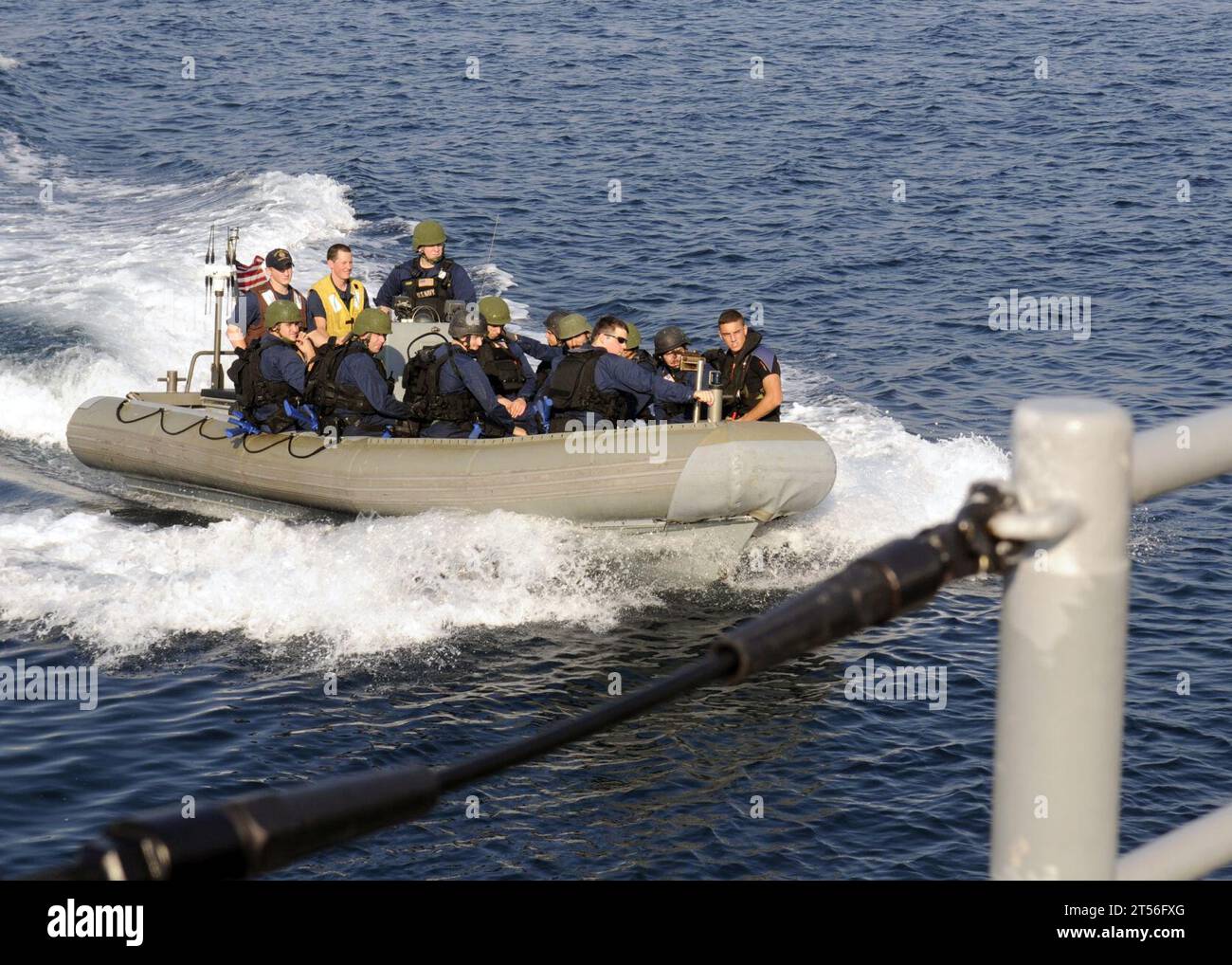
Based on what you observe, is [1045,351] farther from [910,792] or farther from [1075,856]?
[1075,856]

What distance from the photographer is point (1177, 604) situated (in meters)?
11.9

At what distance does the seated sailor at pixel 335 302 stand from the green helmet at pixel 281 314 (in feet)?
2.35

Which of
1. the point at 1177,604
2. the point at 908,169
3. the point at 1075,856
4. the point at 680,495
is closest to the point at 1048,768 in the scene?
the point at 1075,856

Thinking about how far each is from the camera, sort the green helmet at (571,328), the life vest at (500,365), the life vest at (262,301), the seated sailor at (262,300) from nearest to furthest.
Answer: the green helmet at (571,328)
the life vest at (500,365)
the seated sailor at (262,300)
the life vest at (262,301)

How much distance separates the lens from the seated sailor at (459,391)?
41.2 ft

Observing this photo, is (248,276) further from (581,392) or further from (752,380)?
(752,380)

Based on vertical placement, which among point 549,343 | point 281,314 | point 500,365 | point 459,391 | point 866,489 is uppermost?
point 281,314

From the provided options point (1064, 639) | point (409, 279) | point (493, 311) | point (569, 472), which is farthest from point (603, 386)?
point (1064, 639)

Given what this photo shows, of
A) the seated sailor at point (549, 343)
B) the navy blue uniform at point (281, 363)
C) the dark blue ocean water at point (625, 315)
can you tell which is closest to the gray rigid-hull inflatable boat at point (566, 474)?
the dark blue ocean water at point (625, 315)

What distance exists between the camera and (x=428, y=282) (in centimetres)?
1475

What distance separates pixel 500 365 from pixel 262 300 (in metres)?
2.74

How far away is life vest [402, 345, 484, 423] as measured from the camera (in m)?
12.8

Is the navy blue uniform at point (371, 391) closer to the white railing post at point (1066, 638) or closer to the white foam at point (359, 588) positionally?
the white foam at point (359, 588)

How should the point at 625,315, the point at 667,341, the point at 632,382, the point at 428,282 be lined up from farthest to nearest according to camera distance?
the point at 625,315
the point at 428,282
the point at 667,341
the point at 632,382
